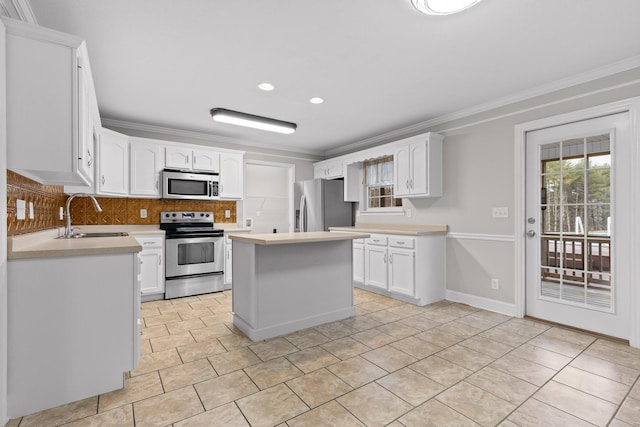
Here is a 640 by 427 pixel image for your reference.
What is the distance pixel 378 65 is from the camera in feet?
9.19

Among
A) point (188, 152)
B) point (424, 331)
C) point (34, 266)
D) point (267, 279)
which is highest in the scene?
point (188, 152)

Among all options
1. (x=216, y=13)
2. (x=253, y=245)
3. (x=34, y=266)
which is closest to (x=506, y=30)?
(x=216, y=13)

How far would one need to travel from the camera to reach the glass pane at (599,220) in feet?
9.49

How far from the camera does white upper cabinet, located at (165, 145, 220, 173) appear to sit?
14.8ft

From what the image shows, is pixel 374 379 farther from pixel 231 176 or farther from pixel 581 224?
pixel 231 176

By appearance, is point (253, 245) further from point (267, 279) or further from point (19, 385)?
point (19, 385)

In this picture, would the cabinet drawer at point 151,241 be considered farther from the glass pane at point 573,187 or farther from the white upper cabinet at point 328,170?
the glass pane at point 573,187

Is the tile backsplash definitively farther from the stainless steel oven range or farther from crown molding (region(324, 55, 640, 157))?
crown molding (region(324, 55, 640, 157))

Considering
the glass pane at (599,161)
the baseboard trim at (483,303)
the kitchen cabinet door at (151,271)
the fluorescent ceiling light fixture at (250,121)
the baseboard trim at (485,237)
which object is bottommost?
the baseboard trim at (483,303)

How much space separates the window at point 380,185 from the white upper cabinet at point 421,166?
0.55 metres

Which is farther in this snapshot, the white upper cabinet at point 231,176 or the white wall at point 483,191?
the white upper cabinet at point 231,176

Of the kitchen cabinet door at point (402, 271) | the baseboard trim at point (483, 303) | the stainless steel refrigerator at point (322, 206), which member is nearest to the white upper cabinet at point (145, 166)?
the stainless steel refrigerator at point (322, 206)

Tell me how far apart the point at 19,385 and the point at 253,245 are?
162cm

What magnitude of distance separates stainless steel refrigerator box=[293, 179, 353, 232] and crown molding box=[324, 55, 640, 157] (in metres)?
0.99
